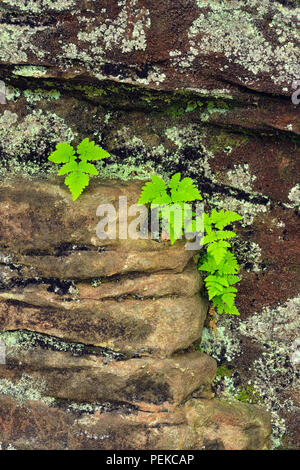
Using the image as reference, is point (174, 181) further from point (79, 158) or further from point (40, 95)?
point (40, 95)

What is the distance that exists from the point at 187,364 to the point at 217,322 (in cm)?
55

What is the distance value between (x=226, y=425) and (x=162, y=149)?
1.96m

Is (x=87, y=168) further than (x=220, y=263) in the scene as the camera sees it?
No

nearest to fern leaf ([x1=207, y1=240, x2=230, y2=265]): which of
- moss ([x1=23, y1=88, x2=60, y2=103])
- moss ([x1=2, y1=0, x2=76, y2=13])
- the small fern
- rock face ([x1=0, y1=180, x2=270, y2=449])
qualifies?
the small fern

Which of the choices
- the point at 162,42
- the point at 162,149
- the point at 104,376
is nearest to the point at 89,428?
A: the point at 104,376

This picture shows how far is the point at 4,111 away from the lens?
12.4ft

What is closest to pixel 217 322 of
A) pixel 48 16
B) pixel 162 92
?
pixel 162 92

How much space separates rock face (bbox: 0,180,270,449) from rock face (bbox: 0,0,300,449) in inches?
0.5

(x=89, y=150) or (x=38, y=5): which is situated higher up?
(x=38, y=5)

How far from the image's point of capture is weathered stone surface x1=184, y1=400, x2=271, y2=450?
3.53 metres

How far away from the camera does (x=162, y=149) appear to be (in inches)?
151

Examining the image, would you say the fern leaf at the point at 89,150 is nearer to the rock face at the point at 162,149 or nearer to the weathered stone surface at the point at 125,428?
the rock face at the point at 162,149

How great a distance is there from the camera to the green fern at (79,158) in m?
3.50

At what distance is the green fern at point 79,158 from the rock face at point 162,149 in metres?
0.18
